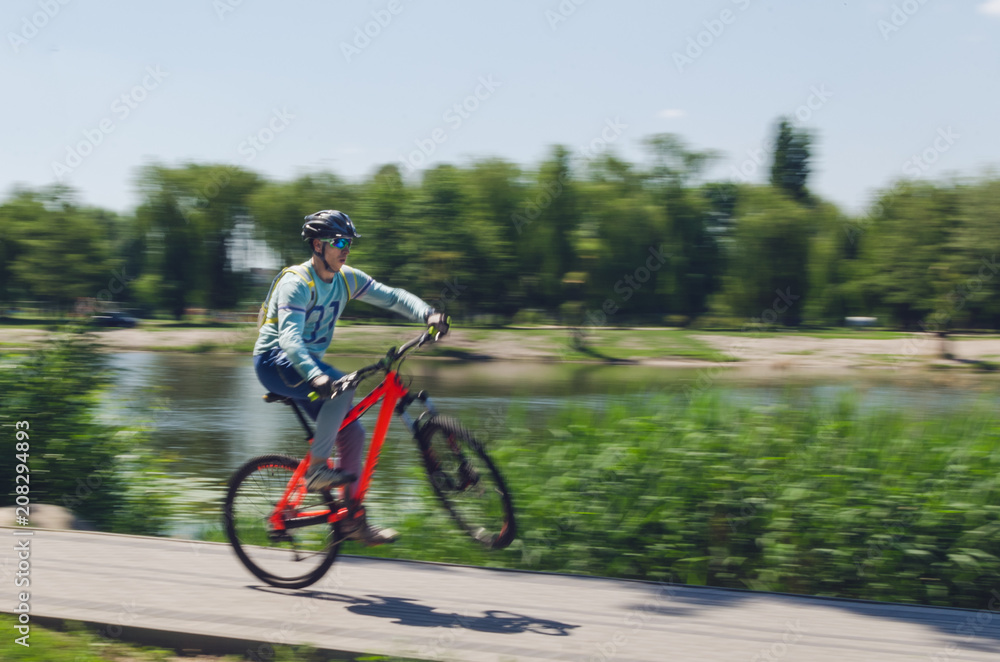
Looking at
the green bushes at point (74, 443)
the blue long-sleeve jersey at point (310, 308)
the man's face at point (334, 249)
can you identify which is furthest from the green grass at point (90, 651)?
the green bushes at point (74, 443)

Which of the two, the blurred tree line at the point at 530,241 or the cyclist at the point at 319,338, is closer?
the cyclist at the point at 319,338

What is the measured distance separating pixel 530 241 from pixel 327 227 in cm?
5252

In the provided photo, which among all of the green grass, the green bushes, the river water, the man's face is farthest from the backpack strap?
the green bushes

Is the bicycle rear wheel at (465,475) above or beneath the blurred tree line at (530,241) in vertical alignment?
beneath

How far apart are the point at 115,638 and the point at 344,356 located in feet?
123

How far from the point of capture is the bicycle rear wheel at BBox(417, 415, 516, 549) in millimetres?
4863

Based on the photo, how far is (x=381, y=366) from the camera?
466 cm

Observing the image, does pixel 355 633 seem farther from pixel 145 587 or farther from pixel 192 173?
pixel 192 173

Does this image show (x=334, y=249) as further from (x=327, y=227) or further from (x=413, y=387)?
(x=413, y=387)

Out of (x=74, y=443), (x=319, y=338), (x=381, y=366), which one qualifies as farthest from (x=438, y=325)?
(x=74, y=443)

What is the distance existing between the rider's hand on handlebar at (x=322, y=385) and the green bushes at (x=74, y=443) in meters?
4.17

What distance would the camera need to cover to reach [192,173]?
61.2 m

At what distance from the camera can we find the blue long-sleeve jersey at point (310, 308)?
172 inches

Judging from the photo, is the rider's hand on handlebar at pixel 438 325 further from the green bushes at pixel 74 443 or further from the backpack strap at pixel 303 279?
the green bushes at pixel 74 443
